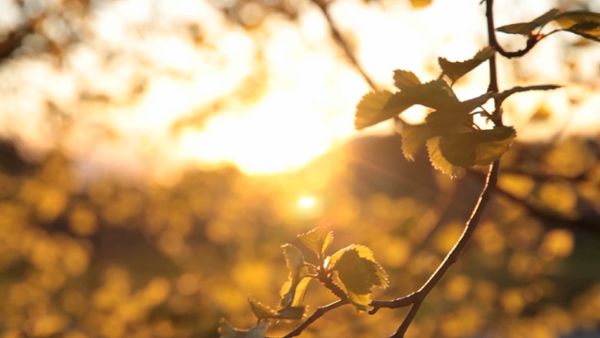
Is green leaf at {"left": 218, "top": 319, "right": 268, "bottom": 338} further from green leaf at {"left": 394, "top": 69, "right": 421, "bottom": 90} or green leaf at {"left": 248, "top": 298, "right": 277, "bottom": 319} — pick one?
green leaf at {"left": 394, "top": 69, "right": 421, "bottom": 90}

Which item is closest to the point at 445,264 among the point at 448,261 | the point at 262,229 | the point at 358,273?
the point at 448,261

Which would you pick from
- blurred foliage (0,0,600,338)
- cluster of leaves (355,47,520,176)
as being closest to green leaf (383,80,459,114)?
cluster of leaves (355,47,520,176)

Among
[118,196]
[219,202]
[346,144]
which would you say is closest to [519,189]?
[346,144]

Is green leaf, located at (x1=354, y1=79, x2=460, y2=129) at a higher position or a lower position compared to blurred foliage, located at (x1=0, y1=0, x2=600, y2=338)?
higher

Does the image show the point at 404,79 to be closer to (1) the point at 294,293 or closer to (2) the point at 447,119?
(2) the point at 447,119

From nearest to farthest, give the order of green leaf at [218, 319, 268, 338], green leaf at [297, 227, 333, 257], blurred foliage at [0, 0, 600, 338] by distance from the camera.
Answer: green leaf at [218, 319, 268, 338] → green leaf at [297, 227, 333, 257] → blurred foliage at [0, 0, 600, 338]

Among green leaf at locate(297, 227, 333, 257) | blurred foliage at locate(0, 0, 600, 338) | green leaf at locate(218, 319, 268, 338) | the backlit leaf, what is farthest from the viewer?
blurred foliage at locate(0, 0, 600, 338)

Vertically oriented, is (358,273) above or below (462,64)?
below

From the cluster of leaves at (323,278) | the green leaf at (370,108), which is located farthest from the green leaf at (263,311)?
the green leaf at (370,108)

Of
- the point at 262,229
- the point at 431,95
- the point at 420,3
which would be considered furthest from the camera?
the point at 262,229
